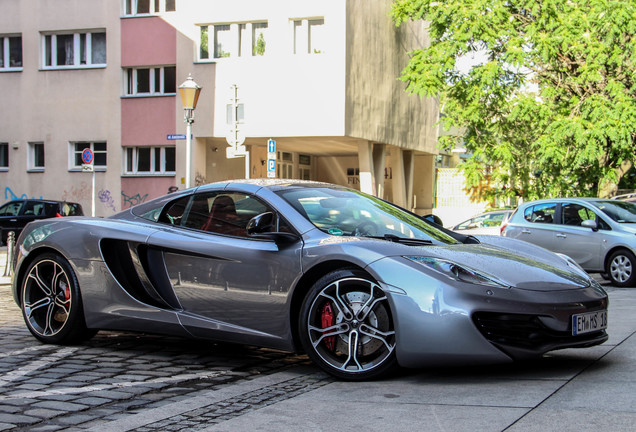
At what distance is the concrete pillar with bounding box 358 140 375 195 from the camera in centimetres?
3528

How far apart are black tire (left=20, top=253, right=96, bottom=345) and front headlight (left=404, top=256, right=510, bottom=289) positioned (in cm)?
292

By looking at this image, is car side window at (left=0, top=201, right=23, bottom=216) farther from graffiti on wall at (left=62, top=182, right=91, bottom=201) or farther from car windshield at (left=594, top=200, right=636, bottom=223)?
car windshield at (left=594, top=200, right=636, bottom=223)

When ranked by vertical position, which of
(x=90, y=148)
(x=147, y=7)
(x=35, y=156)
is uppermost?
(x=147, y=7)

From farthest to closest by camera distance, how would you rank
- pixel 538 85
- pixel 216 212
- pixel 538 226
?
pixel 538 85, pixel 538 226, pixel 216 212

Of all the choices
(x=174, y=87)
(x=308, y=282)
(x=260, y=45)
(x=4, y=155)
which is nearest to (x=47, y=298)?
(x=308, y=282)

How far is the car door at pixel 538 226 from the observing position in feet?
51.1

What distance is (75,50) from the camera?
117 ft

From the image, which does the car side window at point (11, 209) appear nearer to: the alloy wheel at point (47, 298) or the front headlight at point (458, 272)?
the alloy wheel at point (47, 298)

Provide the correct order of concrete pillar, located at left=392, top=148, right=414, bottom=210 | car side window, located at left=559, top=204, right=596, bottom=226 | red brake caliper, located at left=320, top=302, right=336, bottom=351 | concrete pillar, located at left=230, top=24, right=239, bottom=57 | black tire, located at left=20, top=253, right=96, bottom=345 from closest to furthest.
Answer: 1. red brake caliper, located at left=320, top=302, right=336, bottom=351
2. black tire, located at left=20, top=253, right=96, bottom=345
3. car side window, located at left=559, top=204, right=596, bottom=226
4. concrete pillar, located at left=230, top=24, right=239, bottom=57
5. concrete pillar, located at left=392, top=148, right=414, bottom=210

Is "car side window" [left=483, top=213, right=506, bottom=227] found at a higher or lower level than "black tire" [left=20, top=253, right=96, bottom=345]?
lower

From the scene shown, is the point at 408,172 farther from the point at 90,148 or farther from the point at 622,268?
the point at 622,268

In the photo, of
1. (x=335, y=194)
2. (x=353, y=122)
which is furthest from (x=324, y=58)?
(x=335, y=194)

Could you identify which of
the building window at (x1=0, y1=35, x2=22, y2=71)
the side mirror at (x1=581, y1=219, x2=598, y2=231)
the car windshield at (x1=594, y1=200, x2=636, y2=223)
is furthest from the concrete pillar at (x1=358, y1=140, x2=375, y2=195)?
the side mirror at (x1=581, y1=219, x2=598, y2=231)

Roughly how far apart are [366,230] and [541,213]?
1059cm
